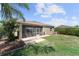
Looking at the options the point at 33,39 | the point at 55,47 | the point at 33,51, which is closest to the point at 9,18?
the point at 33,39

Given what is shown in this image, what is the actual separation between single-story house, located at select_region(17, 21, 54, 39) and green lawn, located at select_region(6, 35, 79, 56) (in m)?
0.13

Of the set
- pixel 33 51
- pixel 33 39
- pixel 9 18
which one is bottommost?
pixel 33 51

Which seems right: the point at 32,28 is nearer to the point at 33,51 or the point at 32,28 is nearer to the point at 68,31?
the point at 33,51

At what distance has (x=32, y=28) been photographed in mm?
6934

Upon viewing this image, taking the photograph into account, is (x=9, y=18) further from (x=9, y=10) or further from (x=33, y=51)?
(x=33, y=51)

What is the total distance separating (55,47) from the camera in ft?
22.7

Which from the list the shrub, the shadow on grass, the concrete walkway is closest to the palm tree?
the concrete walkway

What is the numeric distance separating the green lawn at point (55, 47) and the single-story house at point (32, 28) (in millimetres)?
130

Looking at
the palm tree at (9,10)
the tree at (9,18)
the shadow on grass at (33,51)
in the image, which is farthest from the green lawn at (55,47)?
the palm tree at (9,10)

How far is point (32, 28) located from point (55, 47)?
1.49 ft

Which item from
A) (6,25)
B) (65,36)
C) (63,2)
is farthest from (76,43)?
(6,25)

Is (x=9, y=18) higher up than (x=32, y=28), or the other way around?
(x=9, y=18)

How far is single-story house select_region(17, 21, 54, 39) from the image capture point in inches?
271

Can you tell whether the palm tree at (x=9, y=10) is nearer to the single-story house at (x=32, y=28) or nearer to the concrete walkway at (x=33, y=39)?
the single-story house at (x=32, y=28)
